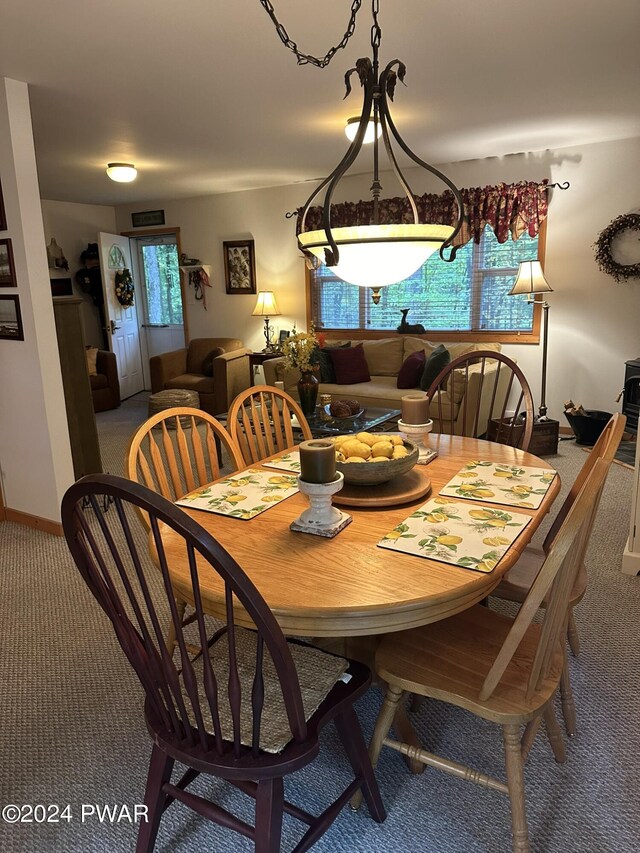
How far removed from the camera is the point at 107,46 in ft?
8.46

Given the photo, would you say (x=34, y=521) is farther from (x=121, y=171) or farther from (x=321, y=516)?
(x=121, y=171)

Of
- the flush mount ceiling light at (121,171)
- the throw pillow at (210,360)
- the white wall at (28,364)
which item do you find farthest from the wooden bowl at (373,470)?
the throw pillow at (210,360)

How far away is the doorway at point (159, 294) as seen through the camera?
7582mm

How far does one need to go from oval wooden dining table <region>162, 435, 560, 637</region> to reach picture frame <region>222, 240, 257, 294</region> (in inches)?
212

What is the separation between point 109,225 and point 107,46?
547 cm

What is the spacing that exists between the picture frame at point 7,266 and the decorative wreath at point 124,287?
402 centimetres

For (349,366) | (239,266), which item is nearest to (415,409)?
(349,366)

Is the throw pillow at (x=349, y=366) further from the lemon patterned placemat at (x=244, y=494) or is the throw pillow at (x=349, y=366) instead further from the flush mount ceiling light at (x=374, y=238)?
the flush mount ceiling light at (x=374, y=238)

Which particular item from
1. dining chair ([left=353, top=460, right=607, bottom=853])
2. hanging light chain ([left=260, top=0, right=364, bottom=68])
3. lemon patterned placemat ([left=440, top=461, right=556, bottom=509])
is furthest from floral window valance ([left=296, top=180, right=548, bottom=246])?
dining chair ([left=353, top=460, right=607, bottom=853])

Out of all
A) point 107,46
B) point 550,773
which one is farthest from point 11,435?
point 550,773

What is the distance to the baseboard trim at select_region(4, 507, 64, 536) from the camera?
133 inches

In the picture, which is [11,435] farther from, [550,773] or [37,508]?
[550,773]

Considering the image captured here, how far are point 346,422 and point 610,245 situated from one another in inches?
115

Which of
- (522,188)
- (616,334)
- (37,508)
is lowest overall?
(37,508)
